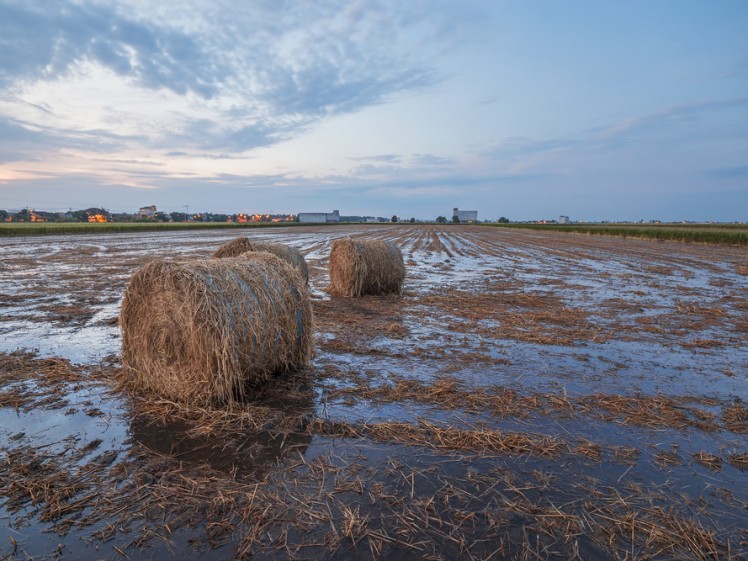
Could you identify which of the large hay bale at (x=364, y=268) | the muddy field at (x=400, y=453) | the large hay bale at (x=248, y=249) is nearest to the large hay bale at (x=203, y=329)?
the muddy field at (x=400, y=453)

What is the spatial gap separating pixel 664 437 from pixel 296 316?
16.5ft

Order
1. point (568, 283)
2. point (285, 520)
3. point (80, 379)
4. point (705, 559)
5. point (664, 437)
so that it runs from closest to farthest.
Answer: point (705, 559) → point (285, 520) → point (664, 437) → point (80, 379) → point (568, 283)

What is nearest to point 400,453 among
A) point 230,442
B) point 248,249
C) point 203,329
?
point 230,442

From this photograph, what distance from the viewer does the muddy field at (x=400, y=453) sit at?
3.39 meters

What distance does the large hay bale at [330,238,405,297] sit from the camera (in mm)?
13273

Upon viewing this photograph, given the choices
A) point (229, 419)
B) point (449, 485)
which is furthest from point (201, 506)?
point (449, 485)

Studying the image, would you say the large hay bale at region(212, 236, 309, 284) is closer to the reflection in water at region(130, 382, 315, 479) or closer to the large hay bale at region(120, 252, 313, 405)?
the large hay bale at region(120, 252, 313, 405)

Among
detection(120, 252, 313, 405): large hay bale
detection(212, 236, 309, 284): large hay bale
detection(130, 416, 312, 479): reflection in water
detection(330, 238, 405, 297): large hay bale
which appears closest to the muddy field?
detection(130, 416, 312, 479): reflection in water

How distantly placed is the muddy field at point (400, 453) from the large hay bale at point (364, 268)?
13.3 ft

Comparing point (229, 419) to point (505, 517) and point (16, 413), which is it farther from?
point (505, 517)

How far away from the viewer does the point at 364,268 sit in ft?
43.4

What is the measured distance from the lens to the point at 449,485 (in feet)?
13.3

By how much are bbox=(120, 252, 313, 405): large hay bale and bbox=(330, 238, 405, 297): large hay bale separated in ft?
21.9

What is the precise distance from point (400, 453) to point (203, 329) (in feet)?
9.53
